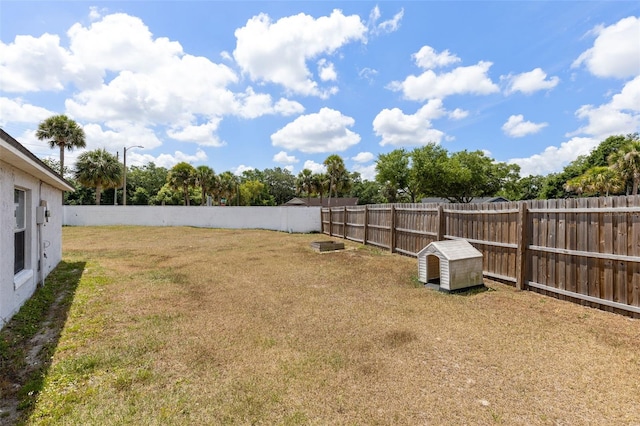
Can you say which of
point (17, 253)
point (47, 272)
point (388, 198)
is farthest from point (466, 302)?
point (388, 198)

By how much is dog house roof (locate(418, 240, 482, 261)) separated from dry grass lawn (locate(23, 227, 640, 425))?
76 cm

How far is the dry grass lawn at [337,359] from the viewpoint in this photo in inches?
96.7

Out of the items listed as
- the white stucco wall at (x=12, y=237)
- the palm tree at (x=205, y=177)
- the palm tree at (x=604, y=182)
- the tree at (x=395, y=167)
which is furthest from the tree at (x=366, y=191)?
the white stucco wall at (x=12, y=237)

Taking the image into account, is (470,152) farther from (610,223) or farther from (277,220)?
(610,223)

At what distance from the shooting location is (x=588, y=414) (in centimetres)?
238

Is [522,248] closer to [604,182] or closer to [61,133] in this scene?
[604,182]

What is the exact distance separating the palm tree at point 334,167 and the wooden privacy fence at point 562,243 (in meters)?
30.8

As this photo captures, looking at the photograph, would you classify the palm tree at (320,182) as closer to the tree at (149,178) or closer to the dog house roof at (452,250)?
the tree at (149,178)

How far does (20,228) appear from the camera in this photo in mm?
5309

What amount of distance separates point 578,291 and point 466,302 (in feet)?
5.72

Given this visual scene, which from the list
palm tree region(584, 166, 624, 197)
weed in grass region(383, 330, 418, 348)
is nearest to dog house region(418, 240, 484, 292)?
weed in grass region(383, 330, 418, 348)

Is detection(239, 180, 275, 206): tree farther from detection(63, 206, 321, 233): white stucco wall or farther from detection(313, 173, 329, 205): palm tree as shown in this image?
detection(63, 206, 321, 233): white stucco wall

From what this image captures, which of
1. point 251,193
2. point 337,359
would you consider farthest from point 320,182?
point 337,359

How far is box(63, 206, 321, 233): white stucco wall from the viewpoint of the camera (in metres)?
21.2
